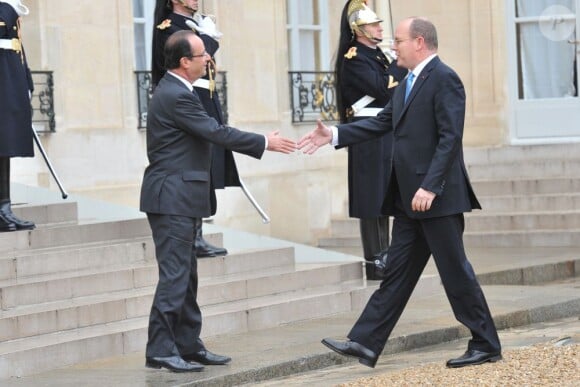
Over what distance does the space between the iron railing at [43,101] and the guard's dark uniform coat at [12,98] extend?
2659mm

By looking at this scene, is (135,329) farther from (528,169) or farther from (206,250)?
(528,169)

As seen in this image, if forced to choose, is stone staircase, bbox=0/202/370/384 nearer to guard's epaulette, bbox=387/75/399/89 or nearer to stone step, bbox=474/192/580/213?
guard's epaulette, bbox=387/75/399/89

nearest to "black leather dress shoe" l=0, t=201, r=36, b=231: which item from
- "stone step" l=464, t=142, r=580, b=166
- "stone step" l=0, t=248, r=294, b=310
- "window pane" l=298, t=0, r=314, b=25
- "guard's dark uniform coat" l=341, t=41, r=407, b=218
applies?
"stone step" l=0, t=248, r=294, b=310

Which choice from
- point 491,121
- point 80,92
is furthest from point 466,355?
point 491,121

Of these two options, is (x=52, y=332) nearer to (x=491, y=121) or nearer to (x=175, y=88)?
(x=175, y=88)

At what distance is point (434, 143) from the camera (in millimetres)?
8016

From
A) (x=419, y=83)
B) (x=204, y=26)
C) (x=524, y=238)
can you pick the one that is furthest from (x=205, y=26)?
(x=524, y=238)

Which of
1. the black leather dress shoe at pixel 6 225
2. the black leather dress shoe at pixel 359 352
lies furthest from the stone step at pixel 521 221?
the black leather dress shoe at pixel 359 352

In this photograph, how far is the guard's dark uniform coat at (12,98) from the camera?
10.3m

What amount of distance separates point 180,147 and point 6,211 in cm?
238

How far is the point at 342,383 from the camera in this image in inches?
309

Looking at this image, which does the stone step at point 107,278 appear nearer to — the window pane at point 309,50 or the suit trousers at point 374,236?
the suit trousers at point 374,236

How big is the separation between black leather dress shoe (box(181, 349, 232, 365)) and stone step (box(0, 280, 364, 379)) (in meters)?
0.67

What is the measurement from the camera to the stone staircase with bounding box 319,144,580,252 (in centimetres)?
1545
